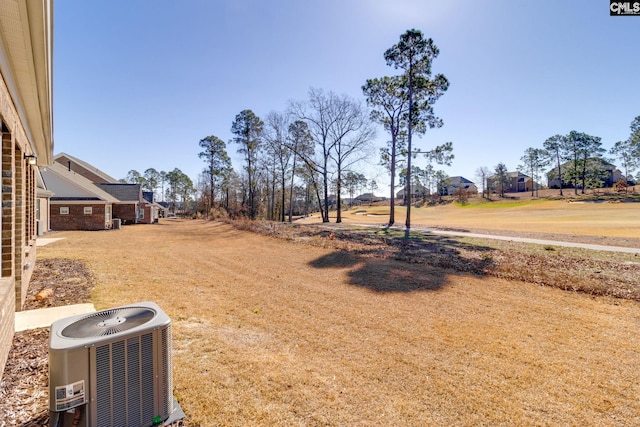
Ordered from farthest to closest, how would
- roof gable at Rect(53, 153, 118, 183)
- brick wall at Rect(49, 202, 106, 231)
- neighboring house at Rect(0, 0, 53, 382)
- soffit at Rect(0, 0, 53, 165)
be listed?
roof gable at Rect(53, 153, 118, 183) < brick wall at Rect(49, 202, 106, 231) < neighboring house at Rect(0, 0, 53, 382) < soffit at Rect(0, 0, 53, 165)

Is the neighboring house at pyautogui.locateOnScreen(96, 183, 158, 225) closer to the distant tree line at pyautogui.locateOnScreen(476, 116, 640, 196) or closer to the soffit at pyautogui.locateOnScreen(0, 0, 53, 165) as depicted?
the soffit at pyautogui.locateOnScreen(0, 0, 53, 165)

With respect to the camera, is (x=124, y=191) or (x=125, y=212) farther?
(x=124, y=191)

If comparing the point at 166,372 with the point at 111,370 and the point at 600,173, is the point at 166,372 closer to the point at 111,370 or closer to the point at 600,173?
the point at 111,370

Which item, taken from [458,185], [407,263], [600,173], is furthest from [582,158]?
[407,263]

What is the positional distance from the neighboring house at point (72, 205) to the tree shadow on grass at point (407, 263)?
2005cm

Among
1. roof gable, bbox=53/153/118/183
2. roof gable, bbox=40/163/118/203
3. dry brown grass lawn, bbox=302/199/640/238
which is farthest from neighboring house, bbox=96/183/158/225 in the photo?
dry brown grass lawn, bbox=302/199/640/238

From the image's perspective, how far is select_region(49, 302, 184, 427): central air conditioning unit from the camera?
194 centimetres

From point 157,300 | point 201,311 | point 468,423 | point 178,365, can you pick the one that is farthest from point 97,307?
point 468,423

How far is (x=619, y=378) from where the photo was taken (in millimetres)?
3422

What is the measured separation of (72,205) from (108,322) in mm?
25266

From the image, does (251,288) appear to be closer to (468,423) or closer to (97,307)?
(97,307)

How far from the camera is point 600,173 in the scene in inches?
2095

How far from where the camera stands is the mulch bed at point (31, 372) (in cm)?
251

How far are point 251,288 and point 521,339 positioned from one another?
17.3 ft
